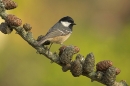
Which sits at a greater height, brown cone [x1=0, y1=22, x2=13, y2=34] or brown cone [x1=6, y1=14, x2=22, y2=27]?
brown cone [x1=6, y1=14, x2=22, y2=27]

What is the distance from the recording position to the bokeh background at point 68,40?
243 centimetres

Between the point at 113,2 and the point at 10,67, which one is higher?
the point at 113,2

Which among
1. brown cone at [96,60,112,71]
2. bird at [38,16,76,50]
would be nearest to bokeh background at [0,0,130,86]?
bird at [38,16,76,50]

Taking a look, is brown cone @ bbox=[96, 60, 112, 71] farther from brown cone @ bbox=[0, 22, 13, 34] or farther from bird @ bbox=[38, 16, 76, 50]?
bird @ bbox=[38, 16, 76, 50]

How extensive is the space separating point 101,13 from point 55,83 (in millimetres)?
1463

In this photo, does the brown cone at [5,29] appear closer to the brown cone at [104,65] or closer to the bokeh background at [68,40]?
the brown cone at [104,65]

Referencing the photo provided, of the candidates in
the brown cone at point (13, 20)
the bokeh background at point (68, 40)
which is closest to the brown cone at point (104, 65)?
the brown cone at point (13, 20)

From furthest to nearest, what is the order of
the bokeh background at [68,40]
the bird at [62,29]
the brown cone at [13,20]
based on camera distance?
A: the bokeh background at [68,40] < the bird at [62,29] < the brown cone at [13,20]

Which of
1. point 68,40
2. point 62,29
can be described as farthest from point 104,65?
point 68,40

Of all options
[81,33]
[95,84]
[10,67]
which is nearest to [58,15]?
[81,33]

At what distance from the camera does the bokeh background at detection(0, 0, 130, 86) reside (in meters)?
2.43

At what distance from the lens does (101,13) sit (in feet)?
11.8

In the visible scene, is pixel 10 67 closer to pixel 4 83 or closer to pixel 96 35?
pixel 4 83

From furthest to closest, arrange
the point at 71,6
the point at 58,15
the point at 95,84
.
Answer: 1. the point at 71,6
2. the point at 58,15
3. the point at 95,84
